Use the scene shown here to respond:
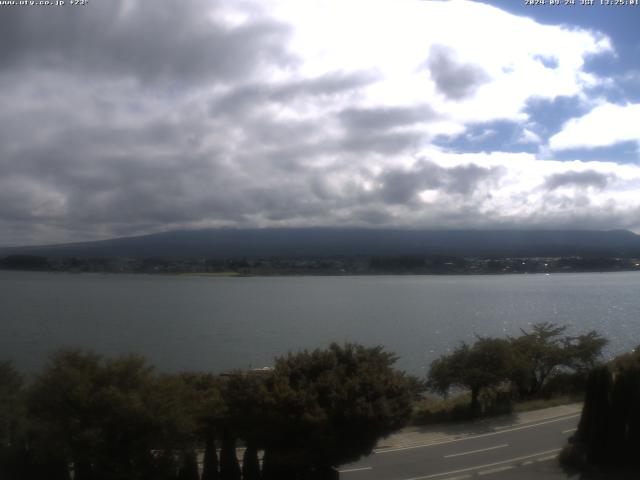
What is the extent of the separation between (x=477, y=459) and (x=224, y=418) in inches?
264

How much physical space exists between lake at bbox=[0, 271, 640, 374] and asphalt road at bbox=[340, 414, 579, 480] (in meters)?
14.9

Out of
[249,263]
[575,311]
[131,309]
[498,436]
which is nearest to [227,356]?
[498,436]

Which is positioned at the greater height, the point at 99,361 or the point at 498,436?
the point at 99,361

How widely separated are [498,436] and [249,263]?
124 metres

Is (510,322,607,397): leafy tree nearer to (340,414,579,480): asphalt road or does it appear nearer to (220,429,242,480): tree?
(340,414,579,480): asphalt road

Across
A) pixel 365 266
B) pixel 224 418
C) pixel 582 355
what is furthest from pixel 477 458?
pixel 365 266

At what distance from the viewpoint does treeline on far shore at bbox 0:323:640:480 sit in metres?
10.8

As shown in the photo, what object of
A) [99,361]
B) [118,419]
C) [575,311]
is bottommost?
[575,311]

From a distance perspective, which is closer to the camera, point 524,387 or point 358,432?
point 358,432

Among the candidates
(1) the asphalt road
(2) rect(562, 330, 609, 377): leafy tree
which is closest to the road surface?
(1) the asphalt road

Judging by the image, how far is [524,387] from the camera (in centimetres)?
2645

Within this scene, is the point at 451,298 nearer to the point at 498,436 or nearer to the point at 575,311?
the point at 575,311

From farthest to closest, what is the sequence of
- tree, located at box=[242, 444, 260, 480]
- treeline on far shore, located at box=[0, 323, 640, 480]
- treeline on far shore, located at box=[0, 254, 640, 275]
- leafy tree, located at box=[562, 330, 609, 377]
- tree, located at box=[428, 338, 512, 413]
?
treeline on far shore, located at box=[0, 254, 640, 275], leafy tree, located at box=[562, 330, 609, 377], tree, located at box=[428, 338, 512, 413], tree, located at box=[242, 444, 260, 480], treeline on far shore, located at box=[0, 323, 640, 480]

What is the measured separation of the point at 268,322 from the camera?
54.8 metres
